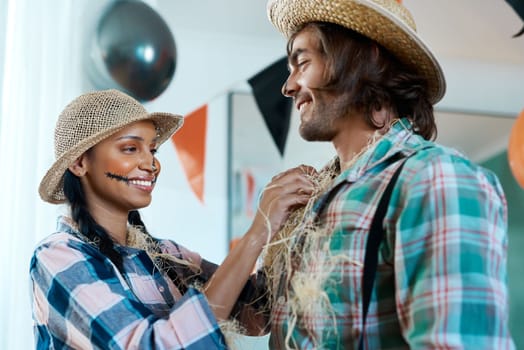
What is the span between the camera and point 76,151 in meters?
1.46

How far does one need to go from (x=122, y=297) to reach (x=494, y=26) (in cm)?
284

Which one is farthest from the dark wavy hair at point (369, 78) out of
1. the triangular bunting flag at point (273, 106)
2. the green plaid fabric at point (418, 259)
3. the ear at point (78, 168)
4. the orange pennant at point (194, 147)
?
the triangular bunting flag at point (273, 106)

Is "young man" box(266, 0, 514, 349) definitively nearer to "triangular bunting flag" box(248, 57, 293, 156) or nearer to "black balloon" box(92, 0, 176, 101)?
"black balloon" box(92, 0, 176, 101)

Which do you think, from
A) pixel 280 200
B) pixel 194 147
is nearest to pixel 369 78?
pixel 280 200

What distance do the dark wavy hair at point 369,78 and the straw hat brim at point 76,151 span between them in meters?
0.41

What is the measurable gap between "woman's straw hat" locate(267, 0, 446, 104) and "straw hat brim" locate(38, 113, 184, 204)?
38 cm

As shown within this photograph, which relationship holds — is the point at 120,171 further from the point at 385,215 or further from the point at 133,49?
the point at 133,49

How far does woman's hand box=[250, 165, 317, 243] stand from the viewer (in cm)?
123

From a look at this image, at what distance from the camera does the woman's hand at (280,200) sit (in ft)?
4.03

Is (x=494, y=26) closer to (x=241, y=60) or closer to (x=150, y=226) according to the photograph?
(x=241, y=60)

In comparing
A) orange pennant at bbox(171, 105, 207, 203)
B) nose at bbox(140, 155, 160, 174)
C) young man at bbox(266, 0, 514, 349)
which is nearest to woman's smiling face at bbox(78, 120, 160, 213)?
nose at bbox(140, 155, 160, 174)

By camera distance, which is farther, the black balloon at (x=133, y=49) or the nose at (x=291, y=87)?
the black balloon at (x=133, y=49)

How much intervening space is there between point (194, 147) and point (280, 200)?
6.73ft

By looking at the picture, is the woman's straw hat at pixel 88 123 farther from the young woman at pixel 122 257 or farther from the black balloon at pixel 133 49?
the black balloon at pixel 133 49
